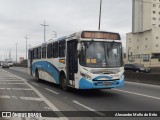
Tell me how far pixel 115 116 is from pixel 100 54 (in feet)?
17.3

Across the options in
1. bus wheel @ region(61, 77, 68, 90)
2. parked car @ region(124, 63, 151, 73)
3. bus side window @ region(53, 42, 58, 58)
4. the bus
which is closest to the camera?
the bus

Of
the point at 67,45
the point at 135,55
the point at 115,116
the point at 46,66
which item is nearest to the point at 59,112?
the point at 115,116

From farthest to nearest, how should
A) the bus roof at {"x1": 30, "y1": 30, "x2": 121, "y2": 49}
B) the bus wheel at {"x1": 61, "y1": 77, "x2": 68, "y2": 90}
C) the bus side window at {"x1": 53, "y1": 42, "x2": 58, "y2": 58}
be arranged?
1. the bus side window at {"x1": 53, "y1": 42, "x2": 58, "y2": 58}
2. the bus wheel at {"x1": 61, "y1": 77, "x2": 68, "y2": 90}
3. the bus roof at {"x1": 30, "y1": 30, "x2": 121, "y2": 49}

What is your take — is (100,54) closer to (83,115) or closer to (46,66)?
(83,115)

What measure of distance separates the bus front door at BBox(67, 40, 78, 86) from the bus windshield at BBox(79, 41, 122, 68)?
79 cm

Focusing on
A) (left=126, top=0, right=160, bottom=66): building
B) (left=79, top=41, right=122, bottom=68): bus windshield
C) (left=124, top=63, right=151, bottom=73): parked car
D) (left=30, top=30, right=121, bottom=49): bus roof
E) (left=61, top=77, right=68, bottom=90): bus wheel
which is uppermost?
(left=126, top=0, right=160, bottom=66): building

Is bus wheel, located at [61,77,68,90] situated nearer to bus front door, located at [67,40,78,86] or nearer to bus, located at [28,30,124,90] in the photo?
bus, located at [28,30,124,90]

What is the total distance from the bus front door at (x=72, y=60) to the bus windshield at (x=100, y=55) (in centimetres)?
79

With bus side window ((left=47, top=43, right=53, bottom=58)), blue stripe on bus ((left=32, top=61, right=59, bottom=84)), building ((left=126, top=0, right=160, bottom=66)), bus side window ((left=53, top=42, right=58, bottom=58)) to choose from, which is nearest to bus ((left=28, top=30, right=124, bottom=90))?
blue stripe on bus ((left=32, top=61, right=59, bottom=84))

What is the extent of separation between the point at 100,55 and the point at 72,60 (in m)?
1.73

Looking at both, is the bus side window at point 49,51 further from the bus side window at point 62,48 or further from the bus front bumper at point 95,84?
the bus front bumper at point 95,84

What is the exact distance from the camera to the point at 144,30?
389 ft

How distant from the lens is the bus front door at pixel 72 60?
15595mm

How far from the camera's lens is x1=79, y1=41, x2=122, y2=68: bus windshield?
14734 mm
